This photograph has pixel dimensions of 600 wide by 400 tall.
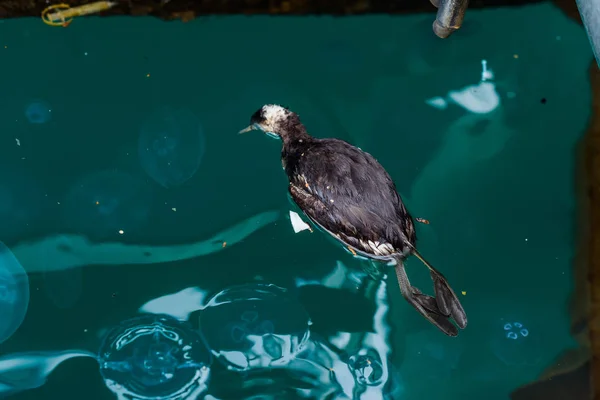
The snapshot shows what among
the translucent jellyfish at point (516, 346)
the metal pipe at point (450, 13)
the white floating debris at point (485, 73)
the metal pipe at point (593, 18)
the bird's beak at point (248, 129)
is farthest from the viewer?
the white floating debris at point (485, 73)

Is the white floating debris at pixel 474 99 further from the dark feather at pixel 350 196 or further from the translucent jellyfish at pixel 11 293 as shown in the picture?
the translucent jellyfish at pixel 11 293

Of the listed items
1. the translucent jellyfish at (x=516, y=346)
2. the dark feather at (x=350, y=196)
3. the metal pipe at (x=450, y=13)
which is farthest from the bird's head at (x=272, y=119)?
the translucent jellyfish at (x=516, y=346)

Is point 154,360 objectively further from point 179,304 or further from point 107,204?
point 107,204

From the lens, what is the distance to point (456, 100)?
3.91 metres

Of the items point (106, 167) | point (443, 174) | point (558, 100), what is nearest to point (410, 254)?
point (443, 174)

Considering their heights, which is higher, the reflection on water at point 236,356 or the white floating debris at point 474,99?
the white floating debris at point 474,99

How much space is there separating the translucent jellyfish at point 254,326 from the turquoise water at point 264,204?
11 millimetres

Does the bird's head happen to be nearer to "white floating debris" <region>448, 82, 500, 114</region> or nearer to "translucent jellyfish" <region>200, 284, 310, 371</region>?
"translucent jellyfish" <region>200, 284, 310, 371</region>

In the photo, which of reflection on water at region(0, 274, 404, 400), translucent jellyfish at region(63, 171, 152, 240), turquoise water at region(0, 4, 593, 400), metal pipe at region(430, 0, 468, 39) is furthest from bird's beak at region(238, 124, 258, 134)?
metal pipe at region(430, 0, 468, 39)

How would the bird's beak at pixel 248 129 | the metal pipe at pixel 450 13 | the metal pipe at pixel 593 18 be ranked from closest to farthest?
the metal pipe at pixel 593 18 < the metal pipe at pixel 450 13 < the bird's beak at pixel 248 129

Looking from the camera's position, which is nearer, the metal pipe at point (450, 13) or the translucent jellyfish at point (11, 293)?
the metal pipe at point (450, 13)

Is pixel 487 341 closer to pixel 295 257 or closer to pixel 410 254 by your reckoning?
pixel 410 254

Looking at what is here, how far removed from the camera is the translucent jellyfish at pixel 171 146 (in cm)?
375

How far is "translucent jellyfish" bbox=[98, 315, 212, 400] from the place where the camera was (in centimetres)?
351
